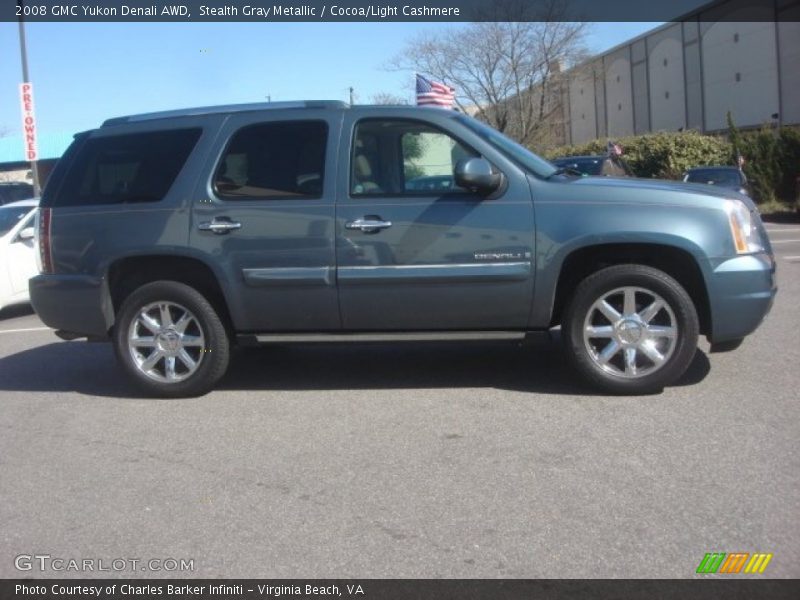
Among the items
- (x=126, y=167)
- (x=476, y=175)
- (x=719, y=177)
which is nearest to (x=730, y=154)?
(x=719, y=177)

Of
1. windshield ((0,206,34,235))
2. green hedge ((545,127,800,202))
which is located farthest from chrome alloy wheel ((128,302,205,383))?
green hedge ((545,127,800,202))

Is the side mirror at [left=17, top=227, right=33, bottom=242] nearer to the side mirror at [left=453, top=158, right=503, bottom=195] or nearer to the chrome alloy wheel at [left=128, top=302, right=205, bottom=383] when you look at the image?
the chrome alloy wheel at [left=128, top=302, right=205, bottom=383]

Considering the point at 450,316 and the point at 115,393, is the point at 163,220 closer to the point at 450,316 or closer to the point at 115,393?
the point at 115,393

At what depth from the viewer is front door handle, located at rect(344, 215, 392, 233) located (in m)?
6.07

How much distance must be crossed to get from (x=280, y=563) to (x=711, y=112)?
122 feet

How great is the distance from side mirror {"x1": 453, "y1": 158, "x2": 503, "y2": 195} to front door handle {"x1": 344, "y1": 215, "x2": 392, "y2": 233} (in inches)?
22.3

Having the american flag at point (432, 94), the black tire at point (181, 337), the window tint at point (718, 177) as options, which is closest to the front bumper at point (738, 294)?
the black tire at point (181, 337)

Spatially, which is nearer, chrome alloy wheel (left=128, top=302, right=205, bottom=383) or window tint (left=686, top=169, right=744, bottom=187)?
chrome alloy wheel (left=128, top=302, right=205, bottom=383)

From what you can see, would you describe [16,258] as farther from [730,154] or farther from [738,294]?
[730,154]

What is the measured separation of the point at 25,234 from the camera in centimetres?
1116

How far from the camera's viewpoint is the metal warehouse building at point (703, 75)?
32.2 metres

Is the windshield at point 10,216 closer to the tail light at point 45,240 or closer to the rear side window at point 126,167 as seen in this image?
the tail light at point 45,240

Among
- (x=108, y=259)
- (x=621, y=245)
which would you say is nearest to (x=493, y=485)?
(x=621, y=245)

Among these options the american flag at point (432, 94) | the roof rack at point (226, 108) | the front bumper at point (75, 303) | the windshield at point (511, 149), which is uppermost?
the american flag at point (432, 94)
